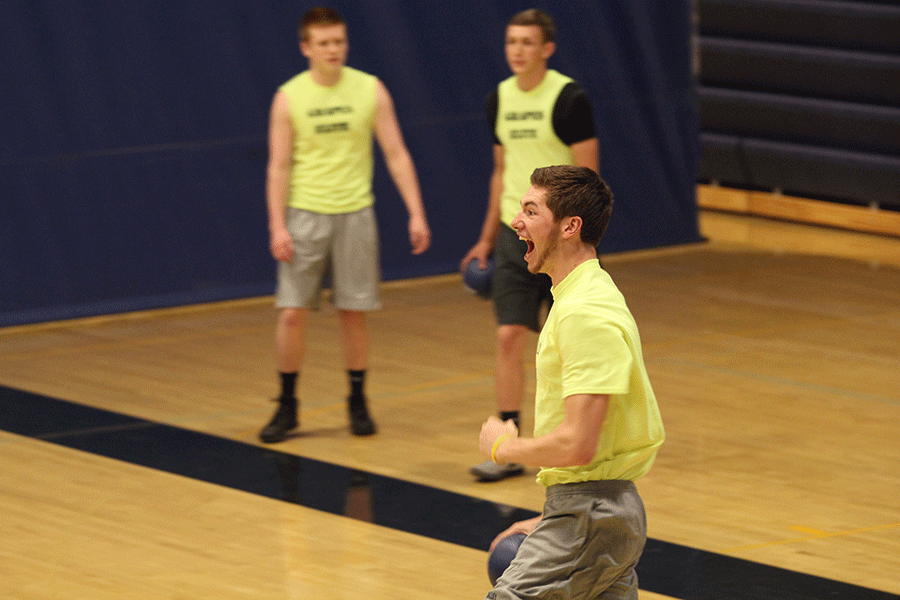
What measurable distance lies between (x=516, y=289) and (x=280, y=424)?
1.26 m

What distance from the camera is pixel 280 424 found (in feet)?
21.0

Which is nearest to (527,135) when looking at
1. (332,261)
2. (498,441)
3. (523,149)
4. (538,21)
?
(523,149)

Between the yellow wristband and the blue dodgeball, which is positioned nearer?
the yellow wristband

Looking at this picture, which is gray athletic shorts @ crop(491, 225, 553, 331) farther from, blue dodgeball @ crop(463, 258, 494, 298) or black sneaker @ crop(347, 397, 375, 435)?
black sneaker @ crop(347, 397, 375, 435)

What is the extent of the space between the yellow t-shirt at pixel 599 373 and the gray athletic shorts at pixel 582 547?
1.7 inches

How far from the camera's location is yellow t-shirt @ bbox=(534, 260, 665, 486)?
308 cm

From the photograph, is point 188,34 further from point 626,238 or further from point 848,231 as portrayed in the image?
point 848,231

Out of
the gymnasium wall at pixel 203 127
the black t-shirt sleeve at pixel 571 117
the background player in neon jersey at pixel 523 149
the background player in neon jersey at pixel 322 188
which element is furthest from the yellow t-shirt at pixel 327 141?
the gymnasium wall at pixel 203 127

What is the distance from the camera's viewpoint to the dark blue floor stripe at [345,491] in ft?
15.3

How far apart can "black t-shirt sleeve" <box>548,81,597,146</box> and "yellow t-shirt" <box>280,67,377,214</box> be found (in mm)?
903

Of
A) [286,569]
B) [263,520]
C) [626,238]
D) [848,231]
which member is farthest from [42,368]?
[848,231]

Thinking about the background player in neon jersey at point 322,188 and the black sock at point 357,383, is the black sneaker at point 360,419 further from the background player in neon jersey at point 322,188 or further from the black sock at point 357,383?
the background player in neon jersey at point 322,188

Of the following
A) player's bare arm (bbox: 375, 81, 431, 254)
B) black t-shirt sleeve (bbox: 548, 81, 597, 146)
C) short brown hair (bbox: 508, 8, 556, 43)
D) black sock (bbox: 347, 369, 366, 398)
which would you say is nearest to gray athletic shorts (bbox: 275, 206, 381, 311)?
player's bare arm (bbox: 375, 81, 431, 254)

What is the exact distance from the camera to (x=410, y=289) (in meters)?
10.0
